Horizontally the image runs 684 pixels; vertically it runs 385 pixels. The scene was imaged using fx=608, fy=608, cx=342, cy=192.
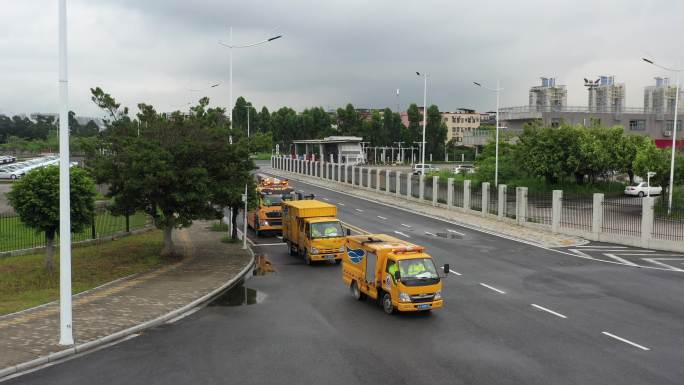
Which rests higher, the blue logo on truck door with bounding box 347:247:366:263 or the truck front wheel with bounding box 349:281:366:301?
the blue logo on truck door with bounding box 347:247:366:263

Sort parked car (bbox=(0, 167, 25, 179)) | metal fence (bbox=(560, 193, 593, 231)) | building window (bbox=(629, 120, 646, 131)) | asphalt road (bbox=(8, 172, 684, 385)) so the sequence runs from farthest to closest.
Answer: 1. building window (bbox=(629, 120, 646, 131))
2. parked car (bbox=(0, 167, 25, 179))
3. metal fence (bbox=(560, 193, 593, 231))
4. asphalt road (bbox=(8, 172, 684, 385))

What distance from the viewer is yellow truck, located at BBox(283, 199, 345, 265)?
25750 mm

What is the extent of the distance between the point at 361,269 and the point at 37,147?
124 meters

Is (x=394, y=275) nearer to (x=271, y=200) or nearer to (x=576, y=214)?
(x=271, y=200)

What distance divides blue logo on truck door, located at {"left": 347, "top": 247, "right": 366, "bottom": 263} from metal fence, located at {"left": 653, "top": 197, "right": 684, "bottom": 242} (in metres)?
19.0

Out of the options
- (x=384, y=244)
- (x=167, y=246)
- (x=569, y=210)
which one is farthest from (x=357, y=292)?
(x=569, y=210)

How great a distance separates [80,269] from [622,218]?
87.9 feet

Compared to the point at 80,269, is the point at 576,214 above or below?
above

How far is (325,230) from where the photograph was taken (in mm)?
26047

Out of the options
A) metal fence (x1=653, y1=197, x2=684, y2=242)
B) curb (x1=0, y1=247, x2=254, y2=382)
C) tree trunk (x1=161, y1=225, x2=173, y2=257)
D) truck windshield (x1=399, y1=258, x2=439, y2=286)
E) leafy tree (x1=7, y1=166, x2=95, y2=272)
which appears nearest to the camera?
curb (x1=0, y1=247, x2=254, y2=382)

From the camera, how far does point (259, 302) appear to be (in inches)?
772

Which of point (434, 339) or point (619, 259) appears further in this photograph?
point (619, 259)

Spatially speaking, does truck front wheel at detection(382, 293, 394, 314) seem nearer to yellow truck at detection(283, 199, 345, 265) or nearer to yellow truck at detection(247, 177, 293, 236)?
yellow truck at detection(283, 199, 345, 265)

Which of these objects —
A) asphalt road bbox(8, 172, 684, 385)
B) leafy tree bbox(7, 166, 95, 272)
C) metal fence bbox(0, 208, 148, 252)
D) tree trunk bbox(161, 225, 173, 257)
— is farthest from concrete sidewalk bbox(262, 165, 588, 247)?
leafy tree bbox(7, 166, 95, 272)
